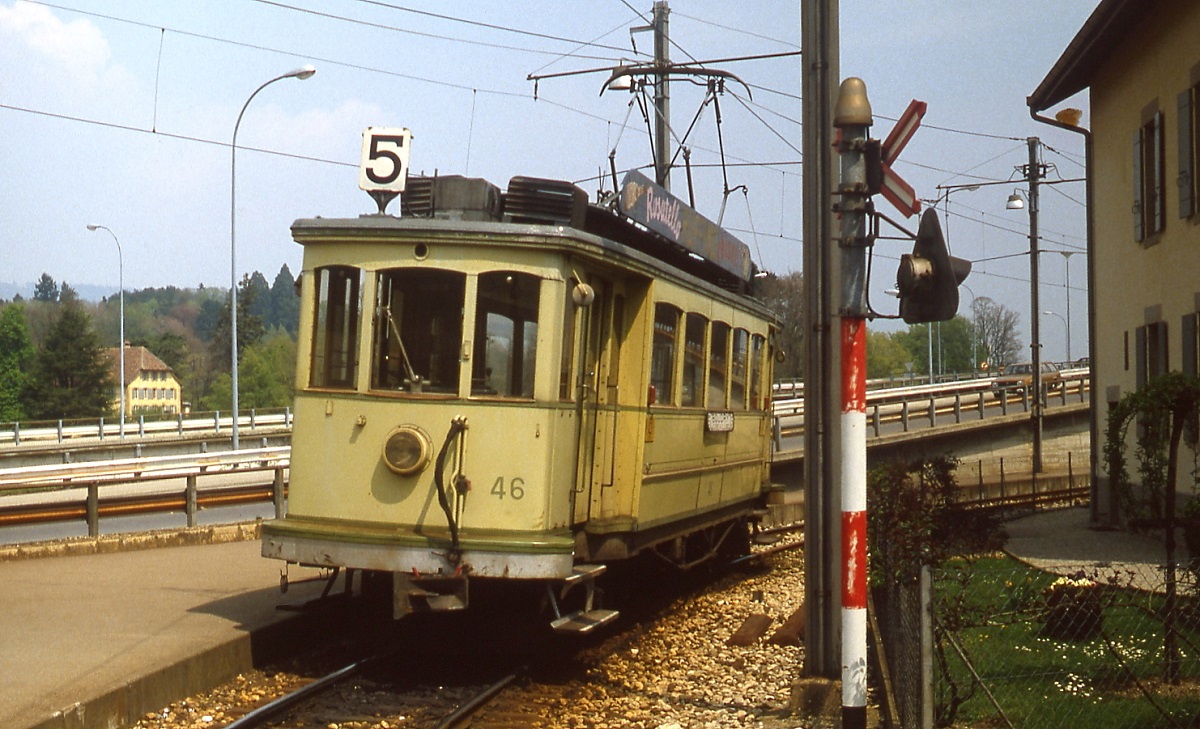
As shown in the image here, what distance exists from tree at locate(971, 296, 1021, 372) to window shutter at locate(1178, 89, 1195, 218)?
8660 centimetres

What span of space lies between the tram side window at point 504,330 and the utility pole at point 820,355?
186 cm

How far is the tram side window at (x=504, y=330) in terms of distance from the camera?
31.5 ft

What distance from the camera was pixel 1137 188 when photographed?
1984 cm

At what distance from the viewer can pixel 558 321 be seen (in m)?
9.62

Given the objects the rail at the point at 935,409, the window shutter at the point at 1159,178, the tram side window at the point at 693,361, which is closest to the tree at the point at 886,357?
the rail at the point at 935,409

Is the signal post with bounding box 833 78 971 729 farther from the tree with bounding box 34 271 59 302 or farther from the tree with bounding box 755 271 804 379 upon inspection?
the tree with bounding box 34 271 59 302

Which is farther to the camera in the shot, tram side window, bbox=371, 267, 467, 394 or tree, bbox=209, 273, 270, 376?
tree, bbox=209, 273, 270, 376

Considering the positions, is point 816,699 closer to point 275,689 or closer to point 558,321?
point 558,321

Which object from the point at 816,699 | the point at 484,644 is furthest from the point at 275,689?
the point at 816,699

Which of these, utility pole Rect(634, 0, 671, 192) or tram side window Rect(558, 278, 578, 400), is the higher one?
utility pole Rect(634, 0, 671, 192)

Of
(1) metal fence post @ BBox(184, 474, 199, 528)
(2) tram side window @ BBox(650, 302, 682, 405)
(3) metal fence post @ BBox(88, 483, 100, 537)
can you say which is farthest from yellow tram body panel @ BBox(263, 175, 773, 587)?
(1) metal fence post @ BBox(184, 474, 199, 528)

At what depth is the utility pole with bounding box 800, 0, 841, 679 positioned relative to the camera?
8992 millimetres

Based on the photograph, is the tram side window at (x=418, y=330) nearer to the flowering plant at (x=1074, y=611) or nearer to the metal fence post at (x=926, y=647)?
the flowering plant at (x=1074, y=611)

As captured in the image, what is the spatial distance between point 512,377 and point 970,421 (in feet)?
94.7
